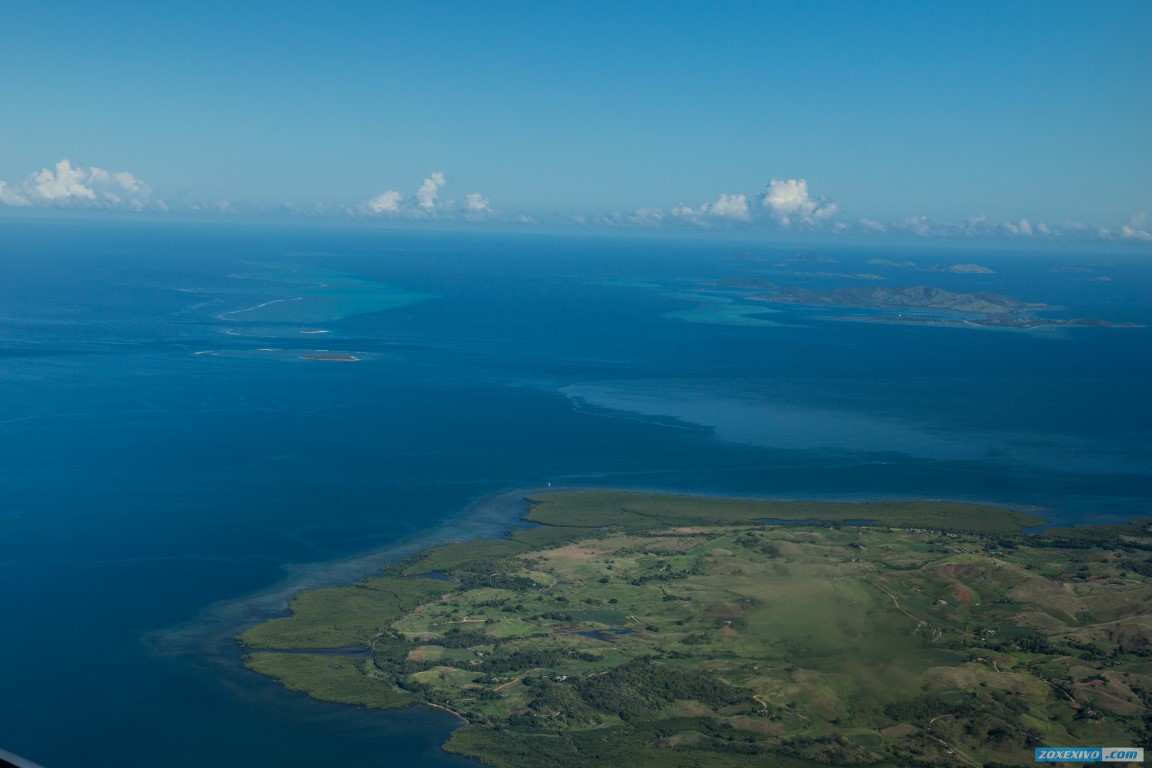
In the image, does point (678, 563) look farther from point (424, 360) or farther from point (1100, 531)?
point (424, 360)

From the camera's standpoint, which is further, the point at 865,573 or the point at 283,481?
the point at 283,481

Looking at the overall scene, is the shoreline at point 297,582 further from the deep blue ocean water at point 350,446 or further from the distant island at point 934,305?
the distant island at point 934,305

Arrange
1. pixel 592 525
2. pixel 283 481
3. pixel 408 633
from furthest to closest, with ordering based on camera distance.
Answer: pixel 283 481 → pixel 592 525 → pixel 408 633

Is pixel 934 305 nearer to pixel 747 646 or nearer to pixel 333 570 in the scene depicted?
pixel 333 570

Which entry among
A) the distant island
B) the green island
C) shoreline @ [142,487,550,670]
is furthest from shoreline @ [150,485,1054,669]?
the distant island

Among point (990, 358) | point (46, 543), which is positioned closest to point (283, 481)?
point (46, 543)

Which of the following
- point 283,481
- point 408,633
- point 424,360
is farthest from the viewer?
point 424,360
